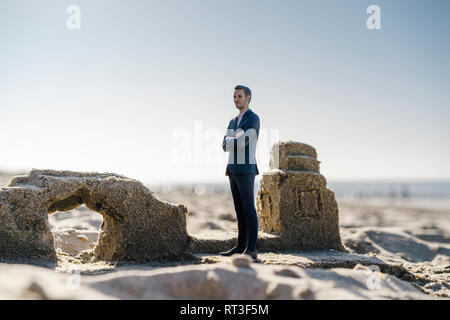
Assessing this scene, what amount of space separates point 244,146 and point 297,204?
1783 mm

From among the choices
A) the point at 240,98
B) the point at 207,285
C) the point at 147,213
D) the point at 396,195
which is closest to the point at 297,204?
the point at 240,98

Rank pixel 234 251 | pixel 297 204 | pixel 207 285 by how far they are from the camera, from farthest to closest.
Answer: pixel 297 204
pixel 234 251
pixel 207 285

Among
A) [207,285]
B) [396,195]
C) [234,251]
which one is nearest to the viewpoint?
[207,285]

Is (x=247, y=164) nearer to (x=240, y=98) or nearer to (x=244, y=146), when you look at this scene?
(x=244, y=146)

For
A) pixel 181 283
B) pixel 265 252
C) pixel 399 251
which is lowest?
pixel 399 251

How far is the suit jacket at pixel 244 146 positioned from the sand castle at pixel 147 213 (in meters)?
0.99

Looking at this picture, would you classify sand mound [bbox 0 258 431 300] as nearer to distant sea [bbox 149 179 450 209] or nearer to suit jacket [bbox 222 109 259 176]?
suit jacket [bbox 222 109 259 176]

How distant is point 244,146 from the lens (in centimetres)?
451

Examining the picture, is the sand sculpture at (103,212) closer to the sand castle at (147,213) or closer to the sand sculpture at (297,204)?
the sand castle at (147,213)
